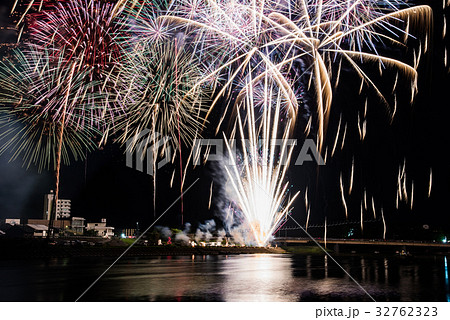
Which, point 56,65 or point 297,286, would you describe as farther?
point 56,65

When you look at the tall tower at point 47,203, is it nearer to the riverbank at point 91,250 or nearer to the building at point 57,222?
the building at point 57,222

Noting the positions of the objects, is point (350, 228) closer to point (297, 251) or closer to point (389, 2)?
point (297, 251)

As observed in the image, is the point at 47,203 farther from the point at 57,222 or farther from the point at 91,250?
the point at 91,250

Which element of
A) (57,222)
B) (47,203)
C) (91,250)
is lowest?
(91,250)

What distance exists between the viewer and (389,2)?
22.0 meters

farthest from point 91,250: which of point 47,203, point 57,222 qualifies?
point 47,203

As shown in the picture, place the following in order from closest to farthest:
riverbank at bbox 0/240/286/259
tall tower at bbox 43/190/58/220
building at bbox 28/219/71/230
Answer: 1. riverbank at bbox 0/240/286/259
2. building at bbox 28/219/71/230
3. tall tower at bbox 43/190/58/220

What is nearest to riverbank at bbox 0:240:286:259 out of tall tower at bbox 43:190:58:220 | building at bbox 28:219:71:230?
building at bbox 28:219:71:230

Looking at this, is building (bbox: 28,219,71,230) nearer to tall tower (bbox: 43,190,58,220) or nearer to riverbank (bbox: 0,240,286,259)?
tall tower (bbox: 43,190,58,220)

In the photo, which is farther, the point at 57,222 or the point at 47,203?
the point at 47,203

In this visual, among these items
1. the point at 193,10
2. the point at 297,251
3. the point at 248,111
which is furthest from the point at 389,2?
the point at 297,251

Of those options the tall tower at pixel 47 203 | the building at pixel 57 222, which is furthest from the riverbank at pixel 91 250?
the tall tower at pixel 47 203

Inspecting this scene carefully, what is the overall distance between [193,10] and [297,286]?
1563 centimetres

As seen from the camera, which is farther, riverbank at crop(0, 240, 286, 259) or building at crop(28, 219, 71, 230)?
building at crop(28, 219, 71, 230)
